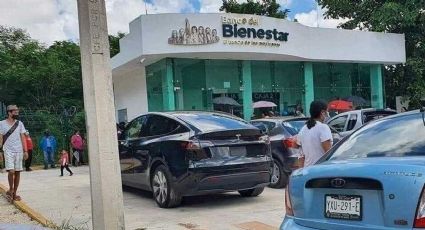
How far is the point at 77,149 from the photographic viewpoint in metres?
19.4

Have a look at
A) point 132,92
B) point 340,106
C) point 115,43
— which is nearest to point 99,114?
point 340,106

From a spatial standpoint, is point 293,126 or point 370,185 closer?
point 370,185

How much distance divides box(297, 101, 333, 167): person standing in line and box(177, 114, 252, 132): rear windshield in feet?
7.05

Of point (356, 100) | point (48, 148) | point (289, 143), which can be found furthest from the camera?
point (356, 100)

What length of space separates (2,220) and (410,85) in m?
24.9

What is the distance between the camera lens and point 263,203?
8188 millimetres

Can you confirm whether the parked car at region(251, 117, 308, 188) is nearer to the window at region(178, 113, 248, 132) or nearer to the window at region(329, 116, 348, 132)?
the window at region(178, 113, 248, 132)

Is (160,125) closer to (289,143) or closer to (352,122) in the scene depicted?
(289,143)

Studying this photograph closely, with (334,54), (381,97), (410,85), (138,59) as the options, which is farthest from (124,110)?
(410,85)

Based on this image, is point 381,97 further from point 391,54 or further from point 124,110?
point 124,110

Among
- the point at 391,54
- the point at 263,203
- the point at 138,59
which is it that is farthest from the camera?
the point at 391,54

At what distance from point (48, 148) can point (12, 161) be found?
10832 millimetres

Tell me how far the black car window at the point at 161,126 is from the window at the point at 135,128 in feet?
1.02

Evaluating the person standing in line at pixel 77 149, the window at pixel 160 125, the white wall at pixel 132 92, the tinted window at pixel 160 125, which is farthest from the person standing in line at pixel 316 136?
the white wall at pixel 132 92
